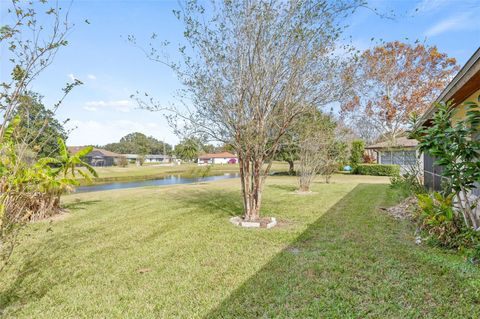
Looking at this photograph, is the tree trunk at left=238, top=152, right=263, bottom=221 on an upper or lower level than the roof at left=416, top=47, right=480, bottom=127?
lower

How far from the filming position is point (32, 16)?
327 centimetres

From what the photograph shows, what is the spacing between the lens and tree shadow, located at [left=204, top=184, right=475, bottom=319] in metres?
2.81

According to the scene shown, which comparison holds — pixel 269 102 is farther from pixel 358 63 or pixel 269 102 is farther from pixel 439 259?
pixel 439 259

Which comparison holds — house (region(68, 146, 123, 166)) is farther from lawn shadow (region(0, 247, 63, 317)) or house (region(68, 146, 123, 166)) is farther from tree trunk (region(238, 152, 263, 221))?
lawn shadow (region(0, 247, 63, 317))

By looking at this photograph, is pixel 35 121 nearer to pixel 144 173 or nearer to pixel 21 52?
pixel 21 52

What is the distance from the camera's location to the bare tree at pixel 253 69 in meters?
5.89

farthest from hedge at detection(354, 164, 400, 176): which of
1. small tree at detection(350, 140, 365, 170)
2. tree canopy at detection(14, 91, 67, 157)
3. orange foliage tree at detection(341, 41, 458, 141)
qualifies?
tree canopy at detection(14, 91, 67, 157)

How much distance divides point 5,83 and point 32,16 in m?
0.97

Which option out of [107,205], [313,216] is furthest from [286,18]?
[107,205]

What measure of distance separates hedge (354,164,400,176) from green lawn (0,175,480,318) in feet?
66.5

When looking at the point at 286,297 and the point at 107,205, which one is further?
the point at 107,205

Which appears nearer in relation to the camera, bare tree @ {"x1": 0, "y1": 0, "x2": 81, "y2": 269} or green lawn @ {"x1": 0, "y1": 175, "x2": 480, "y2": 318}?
green lawn @ {"x1": 0, "y1": 175, "x2": 480, "y2": 318}

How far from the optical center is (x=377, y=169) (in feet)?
82.5

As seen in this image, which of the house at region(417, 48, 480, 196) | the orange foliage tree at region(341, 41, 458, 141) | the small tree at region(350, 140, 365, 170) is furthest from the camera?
the small tree at region(350, 140, 365, 170)
